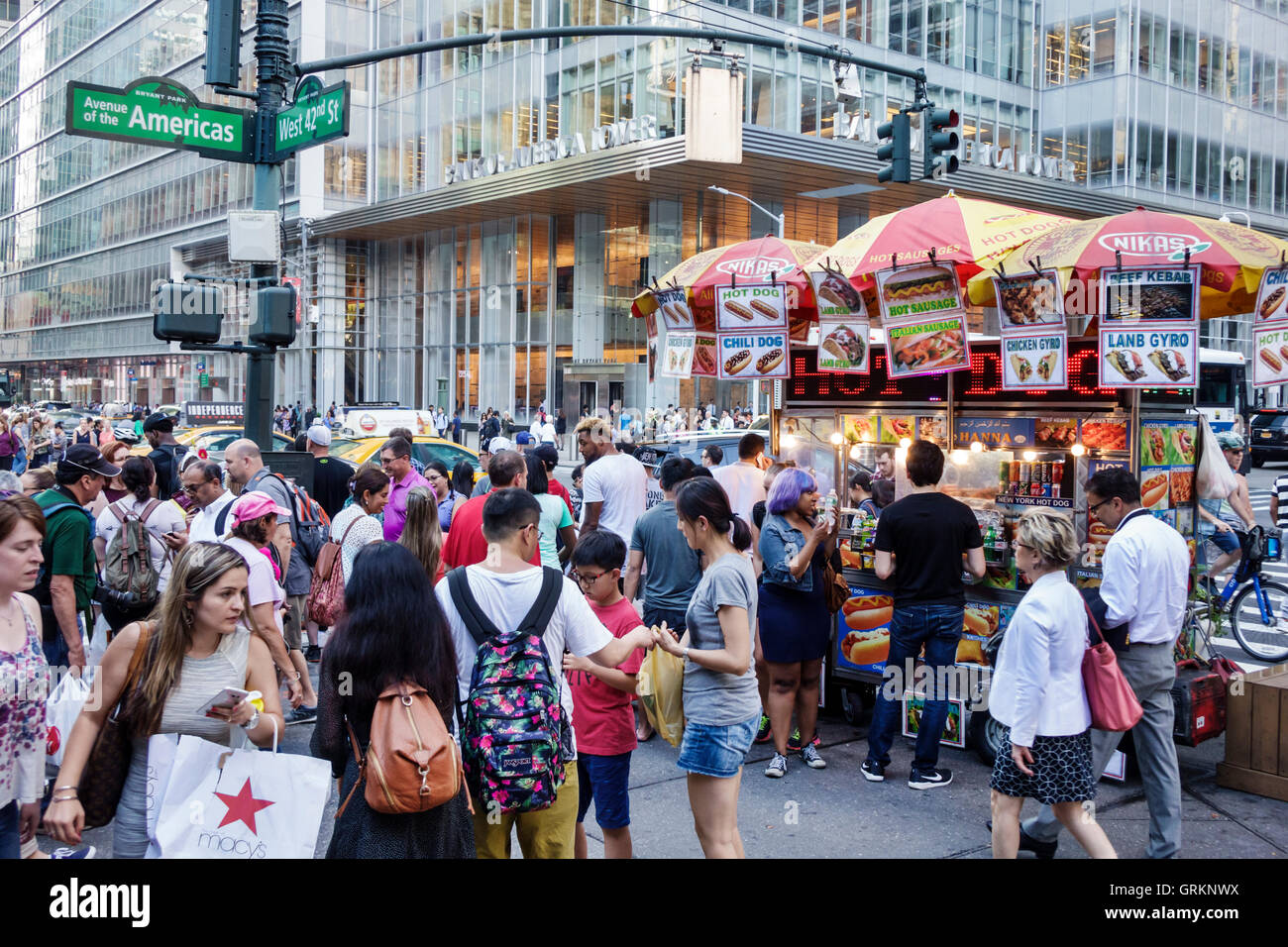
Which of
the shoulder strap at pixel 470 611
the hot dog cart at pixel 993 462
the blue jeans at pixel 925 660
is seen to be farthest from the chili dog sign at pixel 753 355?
the shoulder strap at pixel 470 611

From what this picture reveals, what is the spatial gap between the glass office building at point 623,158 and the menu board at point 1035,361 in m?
23.8

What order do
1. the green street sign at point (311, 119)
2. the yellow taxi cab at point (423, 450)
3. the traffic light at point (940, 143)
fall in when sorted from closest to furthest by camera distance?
the green street sign at point (311, 119) → the traffic light at point (940, 143) → the yellow taxi cab at point (423, 450)

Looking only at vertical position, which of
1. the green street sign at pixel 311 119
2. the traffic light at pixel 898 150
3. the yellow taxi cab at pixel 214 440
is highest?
the traffic light at pixel 898 150

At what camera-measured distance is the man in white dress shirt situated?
16.9 feet

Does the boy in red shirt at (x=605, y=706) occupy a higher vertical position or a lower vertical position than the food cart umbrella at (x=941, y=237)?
lower

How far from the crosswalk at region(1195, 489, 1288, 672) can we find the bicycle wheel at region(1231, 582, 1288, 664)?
0.10 metres

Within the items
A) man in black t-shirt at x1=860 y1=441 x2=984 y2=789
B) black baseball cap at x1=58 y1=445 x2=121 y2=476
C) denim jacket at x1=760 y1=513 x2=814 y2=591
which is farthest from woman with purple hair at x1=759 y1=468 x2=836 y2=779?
black baseball cap at x1=58 y1=445 x2=121 y2=476

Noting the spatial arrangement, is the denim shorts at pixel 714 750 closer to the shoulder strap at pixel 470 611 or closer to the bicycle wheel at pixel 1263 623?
the shoulder strap at pixel 470 611

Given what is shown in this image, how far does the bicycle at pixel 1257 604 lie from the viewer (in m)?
10.1

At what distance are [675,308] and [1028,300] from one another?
3317 mm

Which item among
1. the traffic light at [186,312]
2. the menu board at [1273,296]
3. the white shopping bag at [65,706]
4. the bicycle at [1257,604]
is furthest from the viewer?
the bicycle at [1257,604]

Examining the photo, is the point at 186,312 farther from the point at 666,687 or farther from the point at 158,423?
the point at 666,687

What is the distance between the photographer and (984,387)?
Result: 8195 mm

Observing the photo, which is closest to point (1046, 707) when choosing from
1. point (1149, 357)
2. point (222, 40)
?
point (1149, 357)
